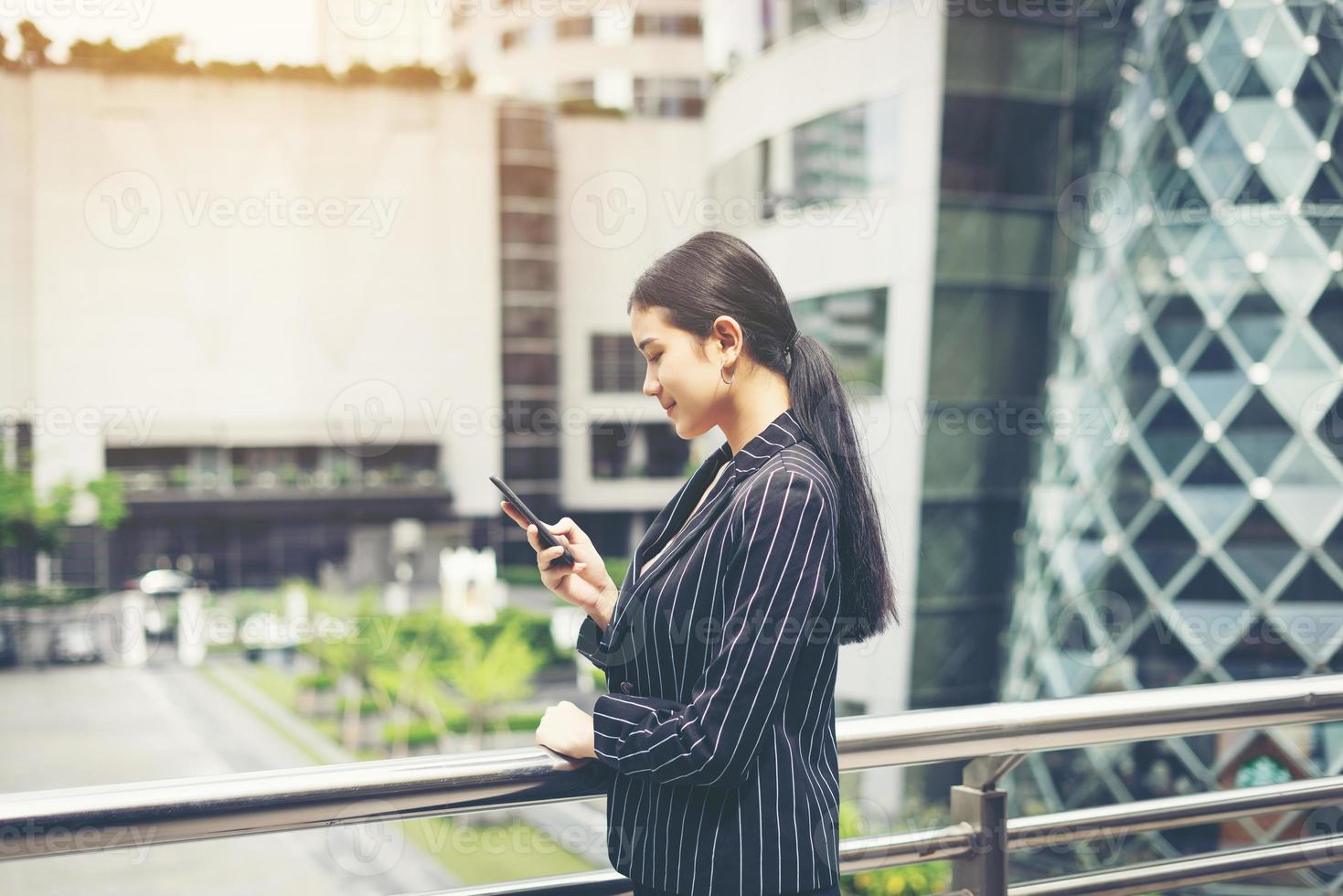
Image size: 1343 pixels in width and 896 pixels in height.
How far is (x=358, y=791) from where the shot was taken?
1.29 metres

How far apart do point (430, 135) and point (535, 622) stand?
13640 mm

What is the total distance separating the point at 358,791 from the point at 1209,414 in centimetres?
885

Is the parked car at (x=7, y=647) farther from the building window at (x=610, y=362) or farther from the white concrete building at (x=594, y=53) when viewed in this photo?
the white concrete building at (x=594, y=53)

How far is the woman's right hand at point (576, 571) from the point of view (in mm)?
1388

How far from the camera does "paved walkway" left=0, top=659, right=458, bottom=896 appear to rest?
18.4 m

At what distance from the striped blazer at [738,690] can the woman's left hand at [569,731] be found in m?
0.04

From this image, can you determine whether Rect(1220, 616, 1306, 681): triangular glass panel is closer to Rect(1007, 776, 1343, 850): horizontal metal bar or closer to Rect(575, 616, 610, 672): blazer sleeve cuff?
Rect(1007, 776, 1343, 850): horizontal metal bar

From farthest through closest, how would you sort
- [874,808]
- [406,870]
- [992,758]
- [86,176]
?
[86,176] → [406,870] → [874,808] → [992,758]

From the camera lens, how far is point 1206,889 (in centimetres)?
830

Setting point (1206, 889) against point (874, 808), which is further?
point (874, 808)

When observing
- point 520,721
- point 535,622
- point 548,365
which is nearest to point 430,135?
point 548,365

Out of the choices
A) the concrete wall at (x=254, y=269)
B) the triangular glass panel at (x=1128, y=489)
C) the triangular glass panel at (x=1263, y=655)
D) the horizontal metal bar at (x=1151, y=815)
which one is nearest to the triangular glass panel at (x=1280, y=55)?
the triangular glass panel at (x=1128, y=489)

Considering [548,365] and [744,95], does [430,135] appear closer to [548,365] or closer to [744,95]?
[548,365]

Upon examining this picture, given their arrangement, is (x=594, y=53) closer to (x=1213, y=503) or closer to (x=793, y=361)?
(x=1213, y=503)
